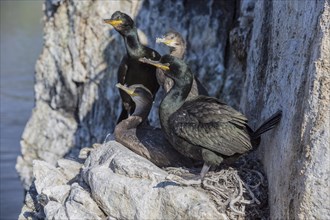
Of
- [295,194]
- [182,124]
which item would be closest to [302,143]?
[295,194]

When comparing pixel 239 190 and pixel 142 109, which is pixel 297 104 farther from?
pixel 142 109

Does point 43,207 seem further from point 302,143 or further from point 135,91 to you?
point 302,143

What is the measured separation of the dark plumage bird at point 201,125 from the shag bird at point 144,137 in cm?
32

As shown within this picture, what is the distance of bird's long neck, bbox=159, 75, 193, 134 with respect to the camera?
671 cm

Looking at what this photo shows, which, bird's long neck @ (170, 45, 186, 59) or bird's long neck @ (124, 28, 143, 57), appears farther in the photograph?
bird's long neck @ (124, 28, 143, 57)

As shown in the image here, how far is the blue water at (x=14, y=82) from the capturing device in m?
12.9

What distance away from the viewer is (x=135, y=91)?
24.8 ft

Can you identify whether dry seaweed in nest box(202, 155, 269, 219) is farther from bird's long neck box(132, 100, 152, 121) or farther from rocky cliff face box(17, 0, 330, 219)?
bird's long neck box(132, 100, 152, 121)

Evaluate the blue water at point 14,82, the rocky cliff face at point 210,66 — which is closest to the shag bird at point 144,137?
the rocky cliff face at point 210,66

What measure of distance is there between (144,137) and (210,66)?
3144 mm

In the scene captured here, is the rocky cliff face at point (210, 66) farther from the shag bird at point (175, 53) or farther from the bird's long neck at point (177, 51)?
the bird's long neck at point (177, 51)

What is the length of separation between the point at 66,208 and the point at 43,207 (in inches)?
25.3

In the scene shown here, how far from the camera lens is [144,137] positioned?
7277 mm

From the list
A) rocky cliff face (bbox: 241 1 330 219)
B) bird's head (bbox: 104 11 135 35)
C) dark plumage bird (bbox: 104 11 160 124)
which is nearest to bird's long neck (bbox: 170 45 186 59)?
dark plumage bird (bbox: 104 11 160 124)
